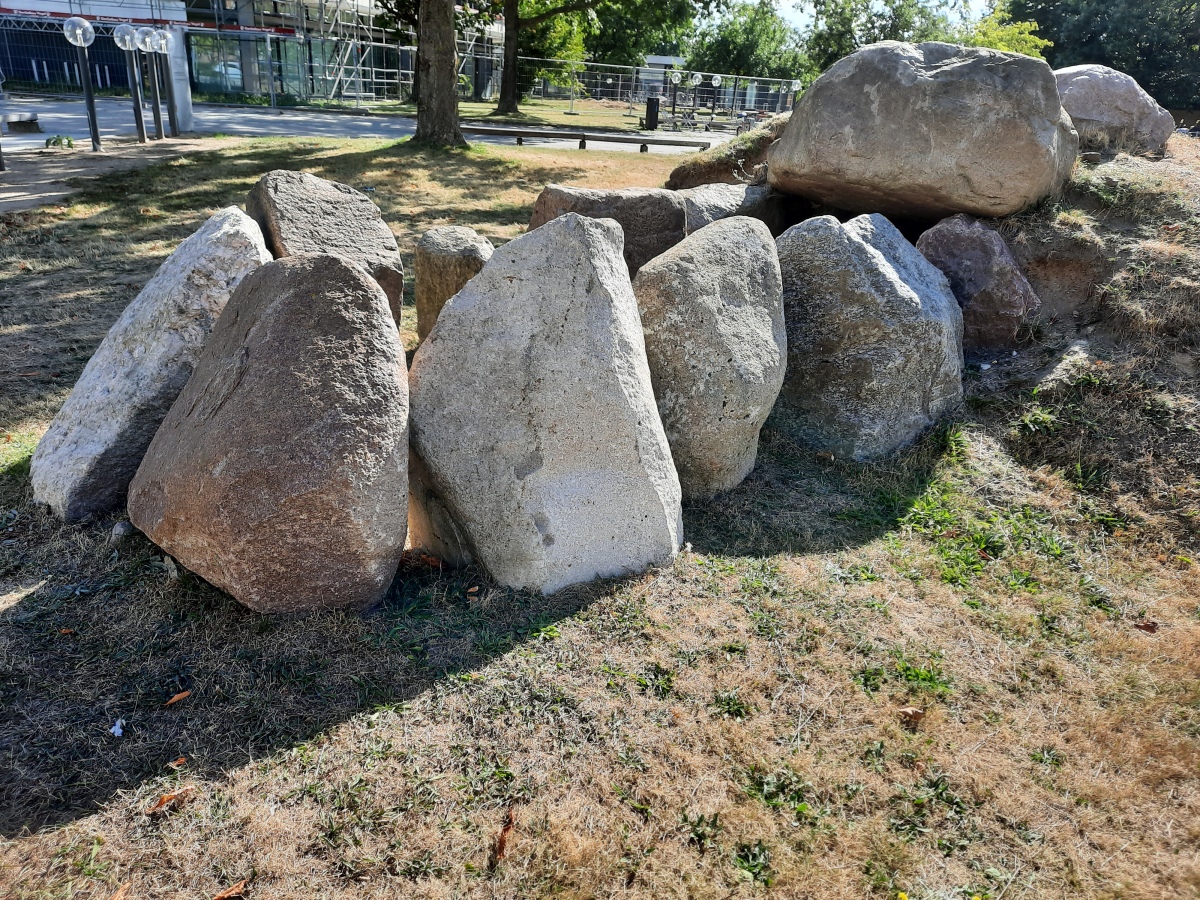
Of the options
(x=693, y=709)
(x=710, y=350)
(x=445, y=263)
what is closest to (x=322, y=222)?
(x=445, y=263)

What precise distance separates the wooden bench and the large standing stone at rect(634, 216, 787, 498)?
1580 cm

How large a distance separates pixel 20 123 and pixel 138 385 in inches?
590

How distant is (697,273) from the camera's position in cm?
422

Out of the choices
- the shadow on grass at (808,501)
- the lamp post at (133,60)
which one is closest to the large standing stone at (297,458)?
the shadow on grass at (808,501)

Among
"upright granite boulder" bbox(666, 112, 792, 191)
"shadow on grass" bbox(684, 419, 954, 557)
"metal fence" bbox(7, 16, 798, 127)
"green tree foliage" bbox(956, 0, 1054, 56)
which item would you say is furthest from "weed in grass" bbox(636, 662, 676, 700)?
"metal fence" bbox(7, 16, 798, 127)

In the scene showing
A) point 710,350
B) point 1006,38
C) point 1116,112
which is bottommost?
point 710,350

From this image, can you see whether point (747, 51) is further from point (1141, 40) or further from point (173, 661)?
point (173, 661)

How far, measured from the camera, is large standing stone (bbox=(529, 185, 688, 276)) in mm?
6027

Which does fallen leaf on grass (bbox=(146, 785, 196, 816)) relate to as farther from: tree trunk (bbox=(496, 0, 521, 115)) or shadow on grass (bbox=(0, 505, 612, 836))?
tree trunk (bbox=(496, 0, 521, 115))

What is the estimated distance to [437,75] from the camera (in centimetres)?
1341

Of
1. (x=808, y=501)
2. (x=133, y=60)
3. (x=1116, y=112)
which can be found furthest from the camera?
(x=133, y=60)

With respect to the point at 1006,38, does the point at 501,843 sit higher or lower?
lower

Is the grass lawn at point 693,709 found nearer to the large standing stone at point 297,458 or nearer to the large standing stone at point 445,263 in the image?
the large standing stone at point 297,458

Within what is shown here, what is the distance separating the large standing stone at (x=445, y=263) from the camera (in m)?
5.44
